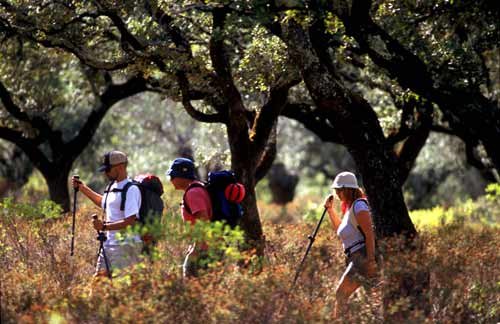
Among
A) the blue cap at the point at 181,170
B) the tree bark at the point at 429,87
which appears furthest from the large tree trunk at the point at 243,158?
the blue cap at the point at 181,170

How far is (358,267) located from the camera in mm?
9469

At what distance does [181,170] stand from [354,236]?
174 centimetres

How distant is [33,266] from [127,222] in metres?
1.93

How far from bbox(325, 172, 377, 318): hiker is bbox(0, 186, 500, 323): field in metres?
0.20

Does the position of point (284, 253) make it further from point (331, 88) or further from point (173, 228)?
point (173, 228)

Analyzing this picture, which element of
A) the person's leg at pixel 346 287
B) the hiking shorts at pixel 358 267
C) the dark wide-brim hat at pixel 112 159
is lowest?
the person's leg at pixel 346 287

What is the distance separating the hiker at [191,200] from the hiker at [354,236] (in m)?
1.27

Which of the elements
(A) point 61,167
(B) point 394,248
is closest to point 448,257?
(B) point 394,248

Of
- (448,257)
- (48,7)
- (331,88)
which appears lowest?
(448,257)

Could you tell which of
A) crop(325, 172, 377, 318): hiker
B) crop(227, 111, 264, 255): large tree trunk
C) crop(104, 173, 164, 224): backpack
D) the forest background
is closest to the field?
the forest background

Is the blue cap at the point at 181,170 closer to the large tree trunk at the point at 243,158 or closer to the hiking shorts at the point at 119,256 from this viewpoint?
the hiking shorts at the point at 119,256

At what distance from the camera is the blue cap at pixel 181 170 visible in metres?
9.23

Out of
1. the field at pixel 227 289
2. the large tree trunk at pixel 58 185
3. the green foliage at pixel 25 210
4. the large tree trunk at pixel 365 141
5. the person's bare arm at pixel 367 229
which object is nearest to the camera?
the field at pixel 227 289

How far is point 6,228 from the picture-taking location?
12062mm
